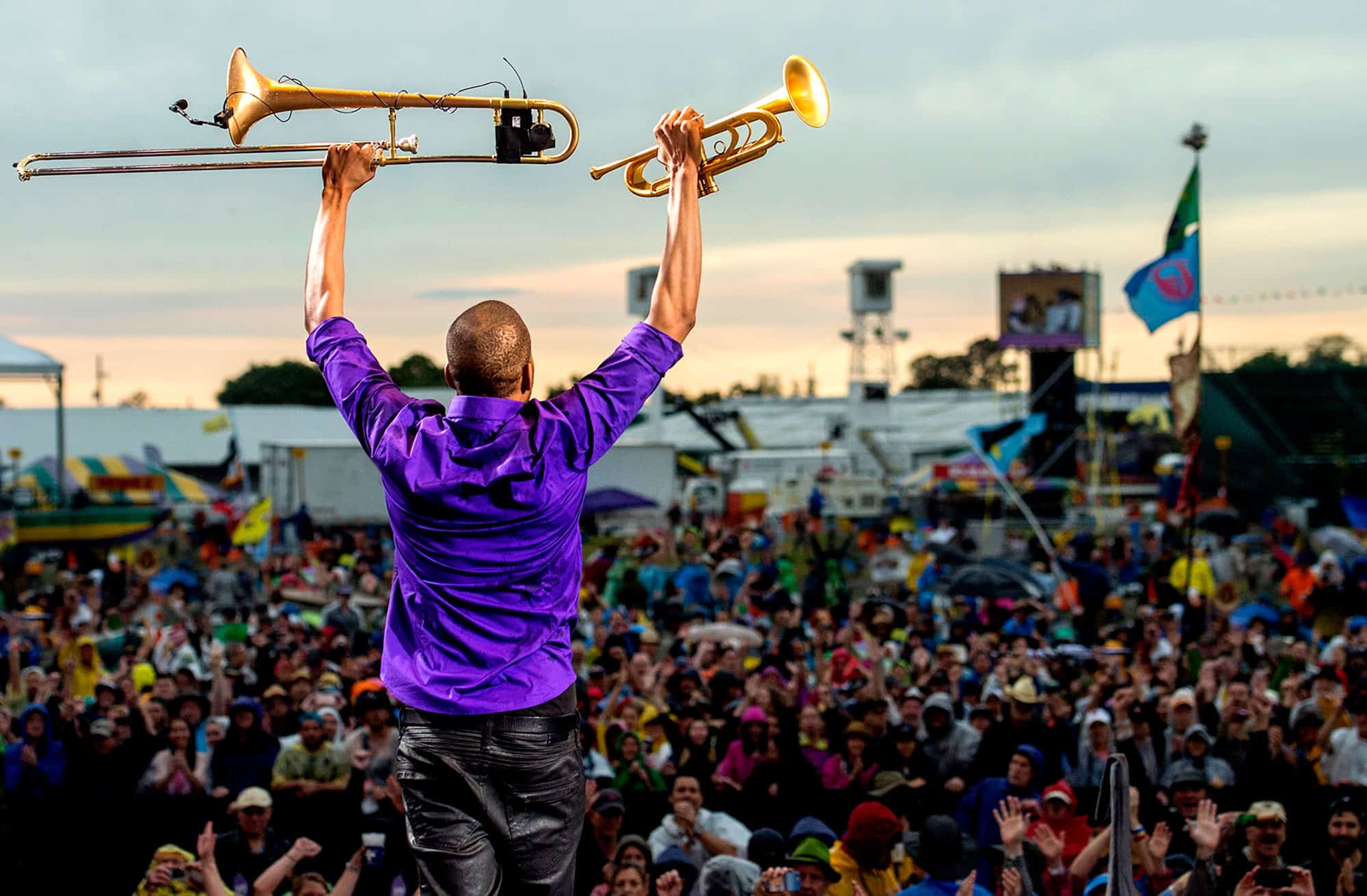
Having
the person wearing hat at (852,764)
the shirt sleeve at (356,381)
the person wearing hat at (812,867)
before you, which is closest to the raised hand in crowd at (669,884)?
the person wearing hat at (812,867)

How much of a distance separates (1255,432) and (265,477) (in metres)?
32.5

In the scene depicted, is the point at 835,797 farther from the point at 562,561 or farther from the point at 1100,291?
the point at 1100,291

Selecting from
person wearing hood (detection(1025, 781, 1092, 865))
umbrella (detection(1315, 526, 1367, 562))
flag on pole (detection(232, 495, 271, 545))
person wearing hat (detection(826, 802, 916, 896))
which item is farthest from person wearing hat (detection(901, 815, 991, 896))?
umbrella (detection(1315, 526, 1367, 562))

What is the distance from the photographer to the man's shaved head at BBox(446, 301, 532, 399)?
8.52 feet

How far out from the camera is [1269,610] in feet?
49.3

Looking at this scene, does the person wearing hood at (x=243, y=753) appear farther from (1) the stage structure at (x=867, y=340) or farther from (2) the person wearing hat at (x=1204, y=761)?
(1) the stage structure at (x=867, y=340)

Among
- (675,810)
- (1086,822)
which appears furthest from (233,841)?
(1086,822)

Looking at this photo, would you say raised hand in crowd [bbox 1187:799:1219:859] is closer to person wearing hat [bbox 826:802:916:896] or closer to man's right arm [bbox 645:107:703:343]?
person wearing hat [bbox 826:802:916:896]

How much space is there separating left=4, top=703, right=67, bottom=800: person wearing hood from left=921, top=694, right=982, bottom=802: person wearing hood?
5313 millimetres

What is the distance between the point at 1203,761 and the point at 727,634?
17.2 ft

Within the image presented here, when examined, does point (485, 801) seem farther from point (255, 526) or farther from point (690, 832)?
point (255, 526)

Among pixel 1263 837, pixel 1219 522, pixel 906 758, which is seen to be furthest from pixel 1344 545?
pixel 1263 837

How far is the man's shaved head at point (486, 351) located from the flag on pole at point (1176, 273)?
541 inches

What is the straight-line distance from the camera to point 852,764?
8.45m
